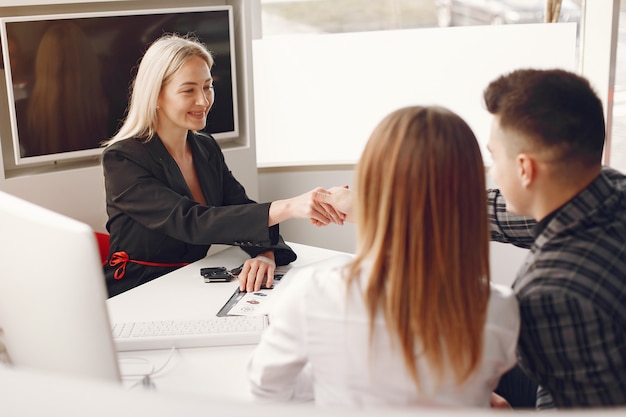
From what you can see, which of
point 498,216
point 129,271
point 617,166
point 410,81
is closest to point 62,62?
point 129,271

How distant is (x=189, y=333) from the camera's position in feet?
5.39

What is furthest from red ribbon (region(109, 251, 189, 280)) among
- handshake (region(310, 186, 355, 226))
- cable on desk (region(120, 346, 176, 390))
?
cable on desk (region(120, 346, 176, 390))

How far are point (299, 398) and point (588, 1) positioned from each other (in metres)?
2.88

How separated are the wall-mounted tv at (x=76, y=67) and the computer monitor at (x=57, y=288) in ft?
6.32

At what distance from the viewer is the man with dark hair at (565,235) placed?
49.8 inches

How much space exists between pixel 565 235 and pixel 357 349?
48cm

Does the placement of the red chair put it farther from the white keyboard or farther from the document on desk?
the white keyboard

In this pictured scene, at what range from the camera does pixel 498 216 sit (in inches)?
73.0

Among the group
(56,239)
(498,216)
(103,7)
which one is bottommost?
(498,216)

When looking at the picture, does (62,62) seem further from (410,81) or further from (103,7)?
(410,81)

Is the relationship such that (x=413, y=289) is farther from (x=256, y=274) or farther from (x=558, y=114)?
(x=256, y=274)

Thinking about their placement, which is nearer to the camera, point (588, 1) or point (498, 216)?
point (498, 216)

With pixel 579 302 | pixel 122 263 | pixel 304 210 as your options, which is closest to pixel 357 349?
pixel 579 302

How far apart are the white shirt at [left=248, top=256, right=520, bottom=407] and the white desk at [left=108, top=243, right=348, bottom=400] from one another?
0.22 meters
